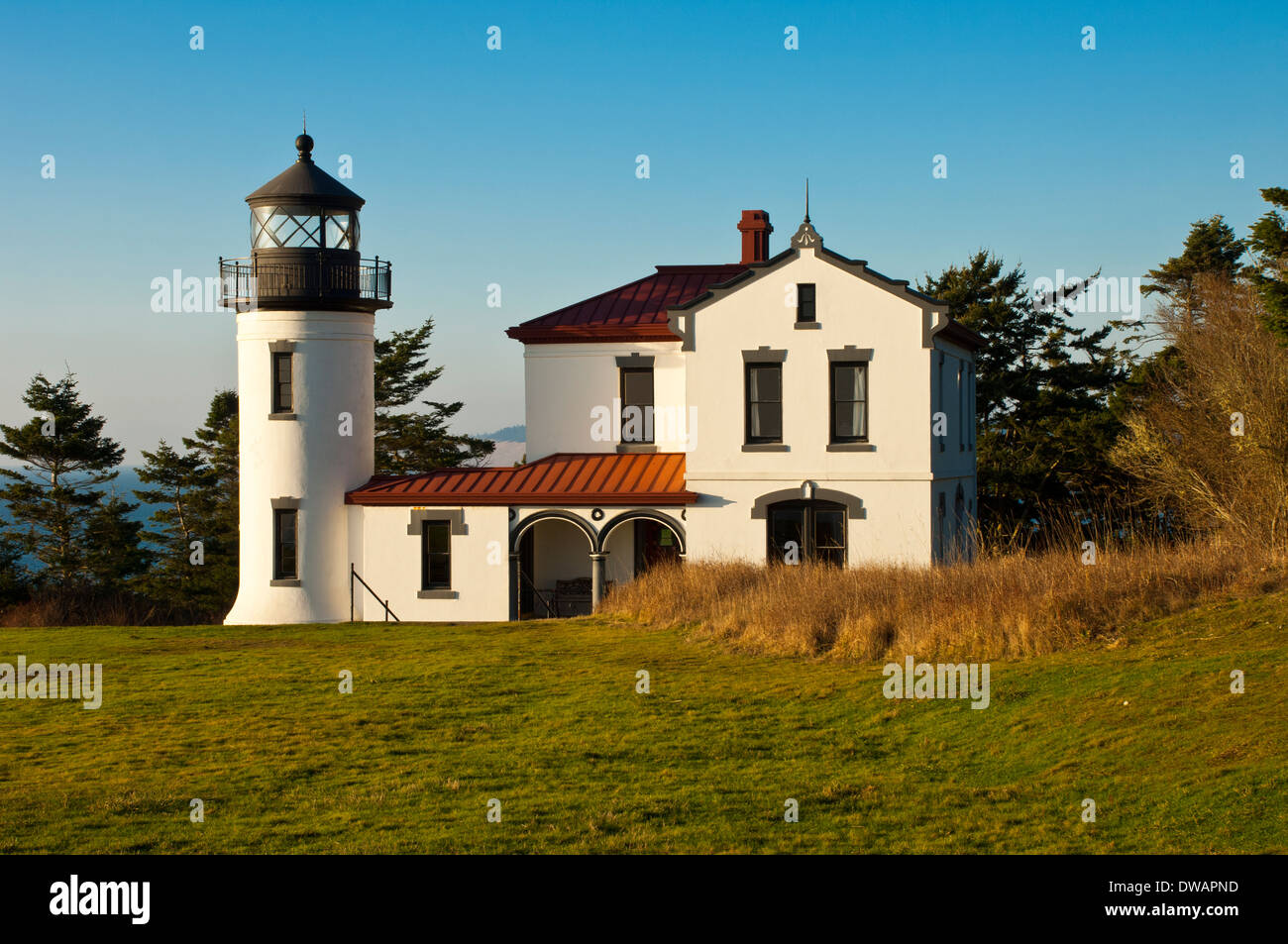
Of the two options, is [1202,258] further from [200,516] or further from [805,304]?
[200,516]

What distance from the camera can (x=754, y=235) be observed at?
3072 centimetres

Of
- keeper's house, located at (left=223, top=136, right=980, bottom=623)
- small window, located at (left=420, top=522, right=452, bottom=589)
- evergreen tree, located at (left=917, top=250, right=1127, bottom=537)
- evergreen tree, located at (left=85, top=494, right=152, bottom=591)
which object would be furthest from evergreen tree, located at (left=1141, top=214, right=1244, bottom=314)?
evergreen tree, located at (left=85, top=494, right=152, bottom=591)

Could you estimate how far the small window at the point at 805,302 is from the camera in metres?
25.4

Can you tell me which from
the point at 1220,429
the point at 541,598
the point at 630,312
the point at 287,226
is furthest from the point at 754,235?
the point at 1220,429

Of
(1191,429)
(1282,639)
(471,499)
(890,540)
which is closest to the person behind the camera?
(1282,639)

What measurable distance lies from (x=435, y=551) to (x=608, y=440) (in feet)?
15.1

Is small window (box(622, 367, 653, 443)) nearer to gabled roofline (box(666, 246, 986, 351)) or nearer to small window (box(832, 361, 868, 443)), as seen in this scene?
gabled roofline (box(666, 246, 986, 351))

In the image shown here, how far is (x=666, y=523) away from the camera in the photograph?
2622 cm

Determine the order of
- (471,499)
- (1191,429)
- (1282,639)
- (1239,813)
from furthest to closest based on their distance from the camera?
1. (1191,429)
2. (471,499)
3. (1282,639)
4. (1239,813)

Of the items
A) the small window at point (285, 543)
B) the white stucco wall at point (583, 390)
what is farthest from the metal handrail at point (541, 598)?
the small window at point (285, 543)

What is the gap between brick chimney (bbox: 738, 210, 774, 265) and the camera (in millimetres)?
30656

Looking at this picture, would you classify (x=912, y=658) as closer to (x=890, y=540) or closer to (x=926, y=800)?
(x=926, y=800)
